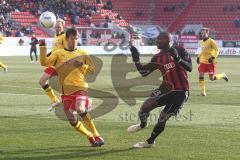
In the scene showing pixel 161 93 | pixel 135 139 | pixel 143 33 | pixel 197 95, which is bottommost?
pixel 143 33

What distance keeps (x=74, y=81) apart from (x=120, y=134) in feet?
5.89

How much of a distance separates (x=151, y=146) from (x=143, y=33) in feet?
175

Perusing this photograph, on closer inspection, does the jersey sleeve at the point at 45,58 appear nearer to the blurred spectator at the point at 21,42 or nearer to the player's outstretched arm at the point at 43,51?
the player's outstretched arm at the point at 43,51

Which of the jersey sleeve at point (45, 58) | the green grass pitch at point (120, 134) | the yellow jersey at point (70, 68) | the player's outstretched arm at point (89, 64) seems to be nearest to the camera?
the green grass pitch at point (120, 134)

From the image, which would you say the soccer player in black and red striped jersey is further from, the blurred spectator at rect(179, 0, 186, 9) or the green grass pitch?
the blurred spectator at rect(179, 0, 186, 9)

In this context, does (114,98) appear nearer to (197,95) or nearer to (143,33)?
(197,95)

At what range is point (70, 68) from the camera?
9930mm

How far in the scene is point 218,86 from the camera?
2345cm

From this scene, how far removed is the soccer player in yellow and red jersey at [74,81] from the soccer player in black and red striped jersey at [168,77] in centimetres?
89

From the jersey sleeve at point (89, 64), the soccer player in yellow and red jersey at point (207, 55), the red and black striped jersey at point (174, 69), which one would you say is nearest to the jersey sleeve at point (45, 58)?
the jersey sleeve at point (89, 64)

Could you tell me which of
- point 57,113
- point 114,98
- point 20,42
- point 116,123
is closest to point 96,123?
point 116,123

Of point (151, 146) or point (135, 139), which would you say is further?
point (135, 139)

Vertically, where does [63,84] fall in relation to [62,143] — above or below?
above

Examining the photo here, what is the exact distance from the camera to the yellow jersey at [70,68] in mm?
9867
